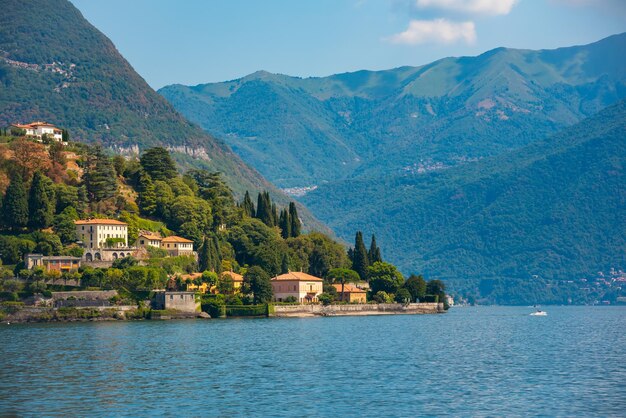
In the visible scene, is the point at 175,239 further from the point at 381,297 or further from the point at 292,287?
the point at 381,297

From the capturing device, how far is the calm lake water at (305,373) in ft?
175

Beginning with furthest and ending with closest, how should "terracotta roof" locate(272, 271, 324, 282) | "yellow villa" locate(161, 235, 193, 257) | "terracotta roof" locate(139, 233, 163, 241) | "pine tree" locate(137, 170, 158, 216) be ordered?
"pine tree" locate(137, 170, 158, 216), "terracotta roof" locate(272, 271, 324, 282), "yellow villa" locate(161, 235, 193, 257), "terracotta roof" locate(139, 233, 163, 241)

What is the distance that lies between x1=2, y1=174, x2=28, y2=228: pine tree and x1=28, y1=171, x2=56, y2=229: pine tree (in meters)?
0.90

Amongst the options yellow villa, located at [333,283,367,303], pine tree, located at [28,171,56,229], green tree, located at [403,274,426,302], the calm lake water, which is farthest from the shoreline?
green tree, located at [403,274,426,302]

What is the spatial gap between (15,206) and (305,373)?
253 feet

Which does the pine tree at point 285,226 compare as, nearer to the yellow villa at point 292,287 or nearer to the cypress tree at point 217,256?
the cypress tree at point 217,256

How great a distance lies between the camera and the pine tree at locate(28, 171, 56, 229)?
135750 millimetres

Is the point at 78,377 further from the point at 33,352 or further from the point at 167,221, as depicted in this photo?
the point at 167,221

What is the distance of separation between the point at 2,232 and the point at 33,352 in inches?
2354

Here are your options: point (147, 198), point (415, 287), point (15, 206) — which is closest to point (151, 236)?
point (147, 198)

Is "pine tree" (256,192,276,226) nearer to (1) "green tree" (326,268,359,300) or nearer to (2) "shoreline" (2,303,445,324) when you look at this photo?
(1) "green tree" (326,268,359,300)

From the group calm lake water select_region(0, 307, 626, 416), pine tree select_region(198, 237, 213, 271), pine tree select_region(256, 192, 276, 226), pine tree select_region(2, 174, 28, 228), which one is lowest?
calm lake water select_region(0, 307, 626, 416)

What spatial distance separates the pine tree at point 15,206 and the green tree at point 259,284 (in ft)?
95.5

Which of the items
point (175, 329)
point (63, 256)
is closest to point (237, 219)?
point (63, 256)
